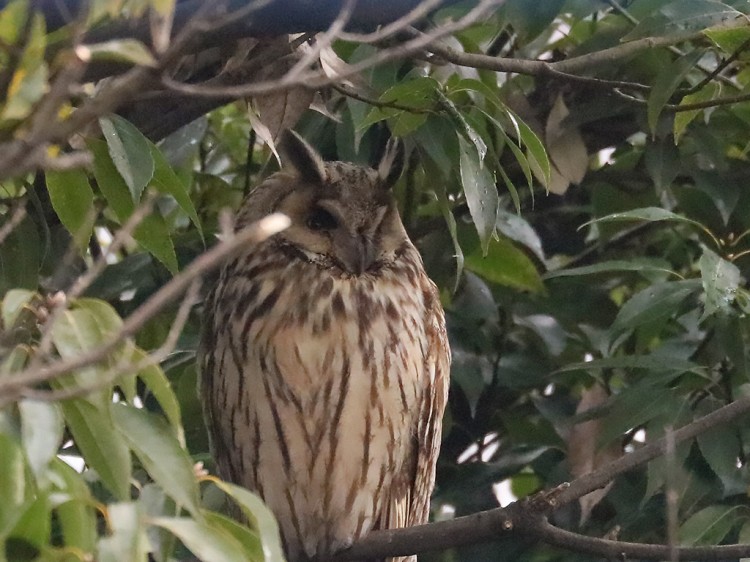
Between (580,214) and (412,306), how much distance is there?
536mm

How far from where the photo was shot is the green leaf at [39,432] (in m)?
0.85

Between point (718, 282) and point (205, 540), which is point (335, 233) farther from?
point (205, 540)

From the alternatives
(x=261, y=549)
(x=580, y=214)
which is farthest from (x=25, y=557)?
(x=580, y=214)

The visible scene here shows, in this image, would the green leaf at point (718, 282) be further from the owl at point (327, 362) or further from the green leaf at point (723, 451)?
the owl at point (327, 362)

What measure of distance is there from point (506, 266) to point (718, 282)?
0.48 m

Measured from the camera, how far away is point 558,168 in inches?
84.7

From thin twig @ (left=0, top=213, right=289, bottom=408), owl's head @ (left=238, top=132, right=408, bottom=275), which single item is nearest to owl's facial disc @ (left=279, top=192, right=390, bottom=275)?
owl's head @ (left=238, top=132, right=408, bottom=275)

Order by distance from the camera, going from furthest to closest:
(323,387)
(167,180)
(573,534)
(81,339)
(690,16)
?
(323,387)
(690,16)
(167,180)
(573,534)
(81,339)

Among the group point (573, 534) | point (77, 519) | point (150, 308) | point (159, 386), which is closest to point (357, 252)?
point (573, 534)

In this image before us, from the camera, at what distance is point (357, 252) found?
2.02m

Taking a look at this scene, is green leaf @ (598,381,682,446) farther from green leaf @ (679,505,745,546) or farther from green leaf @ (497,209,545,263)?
green leaf @ (497,209,545,263)

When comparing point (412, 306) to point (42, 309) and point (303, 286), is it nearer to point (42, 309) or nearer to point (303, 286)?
point (303, 286)

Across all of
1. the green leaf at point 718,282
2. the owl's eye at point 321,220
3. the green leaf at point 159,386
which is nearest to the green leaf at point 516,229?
the owl's eye at point 321,220

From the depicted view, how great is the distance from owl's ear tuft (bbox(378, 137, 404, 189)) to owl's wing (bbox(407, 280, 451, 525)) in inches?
7.6
